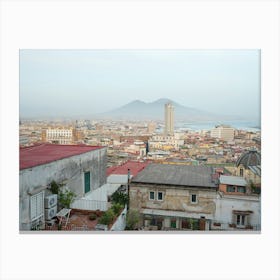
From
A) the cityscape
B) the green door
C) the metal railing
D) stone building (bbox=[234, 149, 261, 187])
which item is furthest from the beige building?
stone building (bbox=[234, 149, 261, 187])

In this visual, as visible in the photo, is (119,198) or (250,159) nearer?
(250,159)

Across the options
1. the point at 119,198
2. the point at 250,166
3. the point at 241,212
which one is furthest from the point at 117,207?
the point at 250,166

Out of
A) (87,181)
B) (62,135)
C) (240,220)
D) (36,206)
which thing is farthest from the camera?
(87,181)

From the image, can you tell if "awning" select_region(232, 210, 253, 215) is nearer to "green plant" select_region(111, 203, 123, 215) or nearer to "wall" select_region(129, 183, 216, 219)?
"wall" select_region(129, 183, 216, 219)

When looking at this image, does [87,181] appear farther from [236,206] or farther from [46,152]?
[236,206]

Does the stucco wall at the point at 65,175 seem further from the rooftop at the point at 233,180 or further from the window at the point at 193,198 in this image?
the rooftop at the point at 233,180
